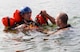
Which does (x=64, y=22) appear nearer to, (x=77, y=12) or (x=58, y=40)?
(x=58, y=40)

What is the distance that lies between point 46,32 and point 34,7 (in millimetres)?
6122

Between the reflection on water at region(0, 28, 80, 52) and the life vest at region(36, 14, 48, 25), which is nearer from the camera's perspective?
the reflection on water at region(0, 28, 80, 52)

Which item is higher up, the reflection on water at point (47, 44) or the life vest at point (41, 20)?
the life vest at point (41, 20)

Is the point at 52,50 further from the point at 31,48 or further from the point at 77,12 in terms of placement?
the point at 77,12

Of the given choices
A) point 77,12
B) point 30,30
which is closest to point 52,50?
point 30,30

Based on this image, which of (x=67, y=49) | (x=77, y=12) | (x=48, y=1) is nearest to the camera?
(x=67, y=49)

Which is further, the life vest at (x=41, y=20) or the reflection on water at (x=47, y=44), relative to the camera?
the life vest at (x=41, y=20)

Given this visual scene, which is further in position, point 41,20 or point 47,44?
point 41,20

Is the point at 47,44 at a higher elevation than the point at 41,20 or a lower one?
lower

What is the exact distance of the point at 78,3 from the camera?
15.9 metres

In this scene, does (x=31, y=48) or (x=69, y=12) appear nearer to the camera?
(x=31, y=48)

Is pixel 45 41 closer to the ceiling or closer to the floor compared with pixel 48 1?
closer to the floor

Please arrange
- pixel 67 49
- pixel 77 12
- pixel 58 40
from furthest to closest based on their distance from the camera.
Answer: pixel 77 12
pixel 58 40
pixel 67 49

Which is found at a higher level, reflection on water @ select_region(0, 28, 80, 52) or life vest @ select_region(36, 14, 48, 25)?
life vest @ select_region(36, 14, 48, 25)
